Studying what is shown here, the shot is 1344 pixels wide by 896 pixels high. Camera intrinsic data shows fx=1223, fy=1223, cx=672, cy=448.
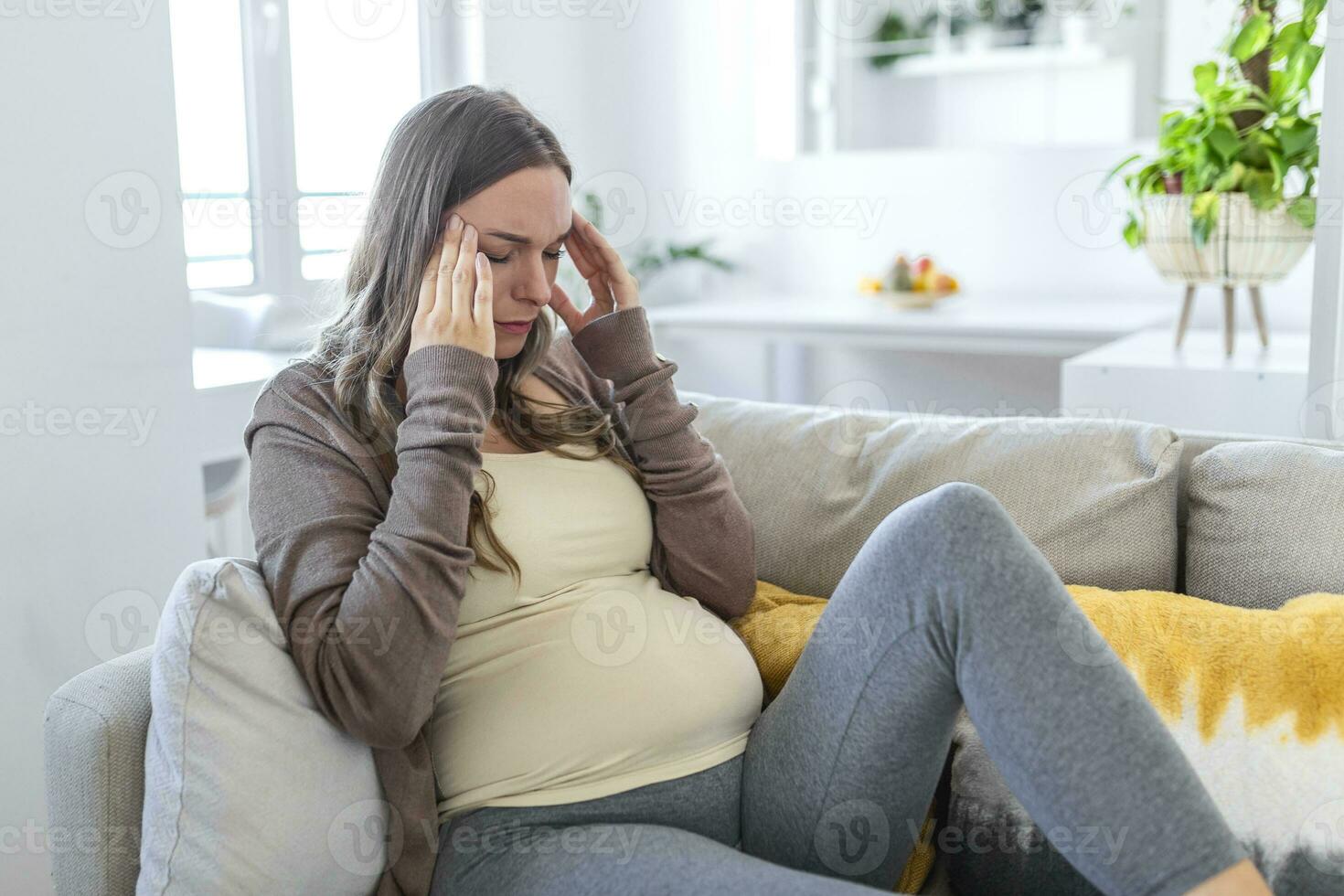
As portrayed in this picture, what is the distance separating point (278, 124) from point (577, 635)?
225 centimetres

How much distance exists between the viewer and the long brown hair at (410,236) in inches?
47.8

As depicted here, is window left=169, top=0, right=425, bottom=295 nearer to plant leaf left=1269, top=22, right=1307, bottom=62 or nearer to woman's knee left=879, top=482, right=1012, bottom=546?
plant leaf left=1269, top=22, right=1307, bottom=62

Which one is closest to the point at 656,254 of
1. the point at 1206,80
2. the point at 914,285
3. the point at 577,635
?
the point at 914,285

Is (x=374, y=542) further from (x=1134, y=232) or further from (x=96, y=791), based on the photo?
(x=1134, y=232)

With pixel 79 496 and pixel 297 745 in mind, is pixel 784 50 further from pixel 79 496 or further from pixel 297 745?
pixel 297 745

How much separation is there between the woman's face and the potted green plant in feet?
3.92

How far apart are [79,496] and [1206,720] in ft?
5.04

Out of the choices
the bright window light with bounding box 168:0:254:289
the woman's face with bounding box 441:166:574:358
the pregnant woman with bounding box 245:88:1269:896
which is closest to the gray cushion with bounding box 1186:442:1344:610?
the pregnant woman with bounding box 245:88:1269:896

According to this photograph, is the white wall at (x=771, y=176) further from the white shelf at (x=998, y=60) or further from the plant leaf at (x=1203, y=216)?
the plant leaf at (x=1203, y=216)

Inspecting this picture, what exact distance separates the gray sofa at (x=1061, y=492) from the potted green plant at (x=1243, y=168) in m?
0.65

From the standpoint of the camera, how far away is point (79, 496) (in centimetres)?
181

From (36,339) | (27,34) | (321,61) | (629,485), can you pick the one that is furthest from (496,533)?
(321,61)

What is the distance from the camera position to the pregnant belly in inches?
44.2

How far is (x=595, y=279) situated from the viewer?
150 centimetres
